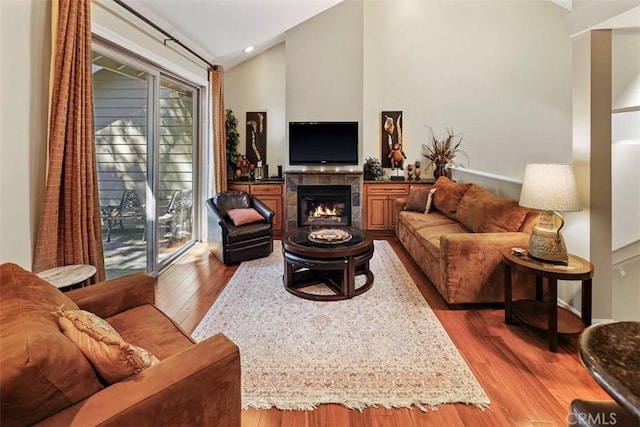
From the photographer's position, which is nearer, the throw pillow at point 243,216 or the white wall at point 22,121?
the white wall at point 22,121

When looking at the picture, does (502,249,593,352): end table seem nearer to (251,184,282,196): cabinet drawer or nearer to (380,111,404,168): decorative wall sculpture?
(380,111,404,168): decorative wall sculpture

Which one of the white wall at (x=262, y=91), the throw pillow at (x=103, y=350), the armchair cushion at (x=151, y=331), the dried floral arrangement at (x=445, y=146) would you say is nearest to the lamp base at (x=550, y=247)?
the armchair cushion at (x=151, y=331)

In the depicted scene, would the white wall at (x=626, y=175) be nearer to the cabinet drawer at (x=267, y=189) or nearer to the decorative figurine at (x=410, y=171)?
the decorative figurine at (x=410, y=171)

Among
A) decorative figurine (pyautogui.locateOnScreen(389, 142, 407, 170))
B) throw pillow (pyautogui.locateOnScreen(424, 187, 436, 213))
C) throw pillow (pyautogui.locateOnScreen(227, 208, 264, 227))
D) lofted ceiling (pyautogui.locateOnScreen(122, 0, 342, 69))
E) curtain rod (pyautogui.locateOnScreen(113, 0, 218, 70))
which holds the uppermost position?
lofted ceiling (pyautogui.locateOnScreen(122, 0, 342, 69))

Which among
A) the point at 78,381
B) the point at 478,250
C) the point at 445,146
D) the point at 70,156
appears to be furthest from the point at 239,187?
the point at 78,381

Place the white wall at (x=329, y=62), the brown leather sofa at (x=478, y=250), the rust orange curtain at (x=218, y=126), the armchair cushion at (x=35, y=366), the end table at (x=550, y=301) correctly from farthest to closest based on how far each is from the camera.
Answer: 1. the white wall at (x=329, y=62)
2. the rust orange curtain at (x=218, y=126)
3. the brown leather sofa at (x=478, y=250)
4. the end table at (x=550, y=301)
5. the armchair cushion at (x=35, y=366)

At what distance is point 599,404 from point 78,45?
3213 millimetres

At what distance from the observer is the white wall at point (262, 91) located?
245 inches

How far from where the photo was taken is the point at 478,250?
2.90m

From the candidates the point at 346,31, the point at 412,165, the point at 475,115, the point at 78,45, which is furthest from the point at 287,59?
the point at 78,45

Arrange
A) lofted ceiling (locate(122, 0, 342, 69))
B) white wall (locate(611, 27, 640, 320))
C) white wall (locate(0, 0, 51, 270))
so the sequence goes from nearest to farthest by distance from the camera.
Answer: white wall (locate(0, 0, 51, 270)) < white wall (locate(611, 27, 640, 320)) < lofted ceiling (locate(122, 0, 342, 69))

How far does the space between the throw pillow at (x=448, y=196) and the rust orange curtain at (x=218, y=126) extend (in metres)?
3.31

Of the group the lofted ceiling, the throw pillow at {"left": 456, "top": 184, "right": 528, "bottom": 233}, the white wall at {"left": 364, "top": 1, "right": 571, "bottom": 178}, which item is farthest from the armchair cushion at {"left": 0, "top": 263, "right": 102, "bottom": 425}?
the white wall at {"left": 364, "top": 1, "right": 571, "bottom": 178}

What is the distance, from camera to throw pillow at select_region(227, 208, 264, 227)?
441 centimetres
